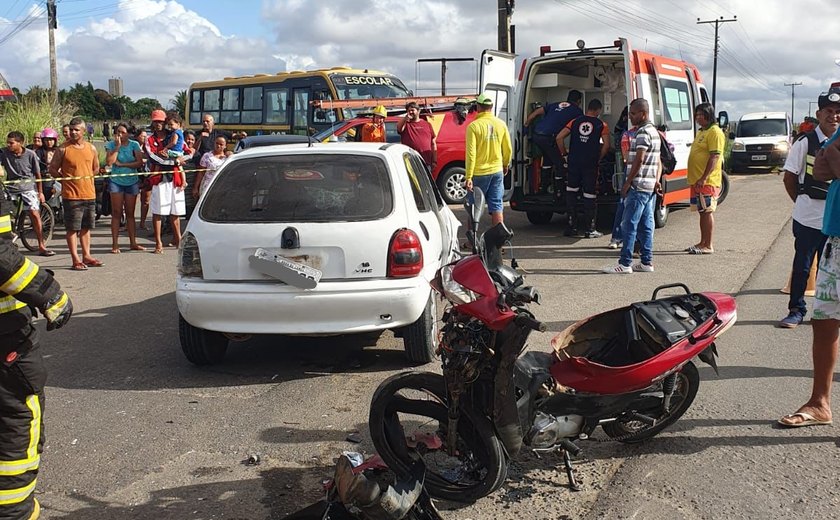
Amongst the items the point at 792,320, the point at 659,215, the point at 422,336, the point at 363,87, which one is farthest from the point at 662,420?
the point at 363,87

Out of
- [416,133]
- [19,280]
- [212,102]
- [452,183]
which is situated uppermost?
[212,102]

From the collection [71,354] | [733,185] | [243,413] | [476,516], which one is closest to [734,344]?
[476,516]

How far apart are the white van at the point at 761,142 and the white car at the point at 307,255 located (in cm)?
2156

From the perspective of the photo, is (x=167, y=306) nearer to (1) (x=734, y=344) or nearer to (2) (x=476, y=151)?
(2) (x=476, y=151)

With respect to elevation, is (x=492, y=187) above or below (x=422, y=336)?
above

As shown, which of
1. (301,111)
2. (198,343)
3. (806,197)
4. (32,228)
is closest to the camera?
(198,343)

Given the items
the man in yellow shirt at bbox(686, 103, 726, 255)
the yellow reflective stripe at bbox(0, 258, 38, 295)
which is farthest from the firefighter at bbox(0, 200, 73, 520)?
the man in yellow shirt at bbox(686, 103, 726, 255)

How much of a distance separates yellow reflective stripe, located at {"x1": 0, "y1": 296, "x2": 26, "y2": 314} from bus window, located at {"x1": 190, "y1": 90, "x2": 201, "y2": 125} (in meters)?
21.1

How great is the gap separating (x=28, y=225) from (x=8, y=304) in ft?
30.1

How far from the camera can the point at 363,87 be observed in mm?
18781

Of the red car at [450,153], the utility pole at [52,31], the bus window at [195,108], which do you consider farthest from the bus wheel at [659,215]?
the utility pole at [52,31]

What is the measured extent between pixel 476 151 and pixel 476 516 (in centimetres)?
664

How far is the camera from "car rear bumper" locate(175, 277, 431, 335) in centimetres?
497

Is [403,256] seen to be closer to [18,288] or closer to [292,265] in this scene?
[292,265]
